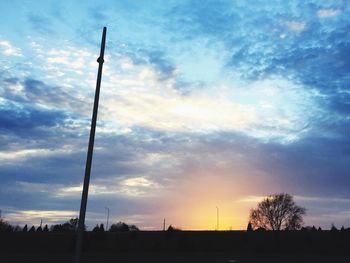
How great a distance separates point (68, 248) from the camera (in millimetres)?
78062

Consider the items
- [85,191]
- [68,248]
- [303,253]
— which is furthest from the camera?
[68,248]

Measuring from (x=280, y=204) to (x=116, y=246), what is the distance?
65.4m

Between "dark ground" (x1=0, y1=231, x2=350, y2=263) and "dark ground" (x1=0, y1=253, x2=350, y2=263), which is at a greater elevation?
"dark ground" (x1=0, y1=231, x2=350, y2=263)

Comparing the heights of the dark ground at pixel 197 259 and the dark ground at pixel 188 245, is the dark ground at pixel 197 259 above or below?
below

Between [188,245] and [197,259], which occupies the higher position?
[188,245]

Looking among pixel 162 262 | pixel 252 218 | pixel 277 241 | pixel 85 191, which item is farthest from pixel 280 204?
pixel 85 191

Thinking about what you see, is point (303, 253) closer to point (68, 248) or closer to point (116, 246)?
point (116, 246)

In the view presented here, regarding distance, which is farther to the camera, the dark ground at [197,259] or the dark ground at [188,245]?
the dark ground at [188,245]

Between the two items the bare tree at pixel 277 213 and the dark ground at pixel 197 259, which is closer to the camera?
the dark ground at pixel 197 259

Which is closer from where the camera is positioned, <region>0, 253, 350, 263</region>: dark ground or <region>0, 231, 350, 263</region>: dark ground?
<region>0, 253, 350, 263</region>: dark ground

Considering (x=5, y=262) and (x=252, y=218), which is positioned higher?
(x=252, y=218)

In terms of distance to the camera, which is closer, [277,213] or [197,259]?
[197,259]

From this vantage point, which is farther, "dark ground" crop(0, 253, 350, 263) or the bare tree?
the bare tree

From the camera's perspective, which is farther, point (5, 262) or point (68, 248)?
point (68, 248)
